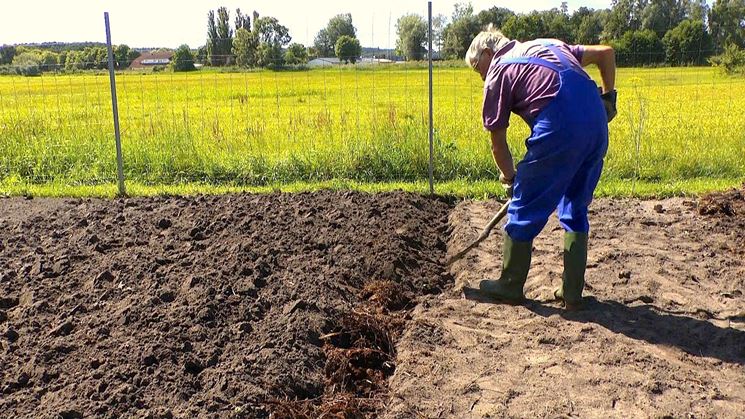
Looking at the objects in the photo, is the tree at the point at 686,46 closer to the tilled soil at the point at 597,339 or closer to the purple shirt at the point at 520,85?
the tilled soil at the point at 597,339

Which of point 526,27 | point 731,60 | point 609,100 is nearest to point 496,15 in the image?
point 731,60

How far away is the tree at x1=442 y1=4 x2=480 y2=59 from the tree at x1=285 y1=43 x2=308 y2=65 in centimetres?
270

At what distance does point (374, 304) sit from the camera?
443cm

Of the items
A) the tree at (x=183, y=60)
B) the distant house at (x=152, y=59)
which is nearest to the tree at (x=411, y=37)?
the tree at (x=183, y=60)

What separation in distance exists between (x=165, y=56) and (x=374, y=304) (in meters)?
10.1

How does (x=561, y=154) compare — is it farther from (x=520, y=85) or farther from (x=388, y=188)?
(x=388, y=188)

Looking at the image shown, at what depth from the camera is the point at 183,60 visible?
11.5 meters

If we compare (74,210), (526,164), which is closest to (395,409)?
(526,164)

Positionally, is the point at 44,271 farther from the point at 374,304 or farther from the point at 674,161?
the point at 674,161

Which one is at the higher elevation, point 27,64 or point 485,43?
point 27,64

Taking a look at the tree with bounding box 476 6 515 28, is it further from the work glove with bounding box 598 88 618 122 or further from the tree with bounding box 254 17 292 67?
the work glove with bounding box 598 88 618 122

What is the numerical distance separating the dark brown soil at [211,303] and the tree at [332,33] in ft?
18.9

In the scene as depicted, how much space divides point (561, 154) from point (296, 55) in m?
9.10

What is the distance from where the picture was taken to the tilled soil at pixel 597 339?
3314 mm
